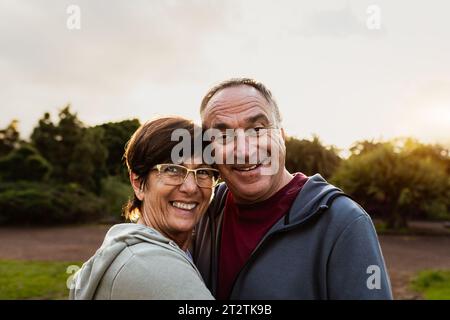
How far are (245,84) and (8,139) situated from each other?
3406 cm

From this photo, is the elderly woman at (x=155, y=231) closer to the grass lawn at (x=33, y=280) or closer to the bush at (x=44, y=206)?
the grass lawn at (x=33, y=280)

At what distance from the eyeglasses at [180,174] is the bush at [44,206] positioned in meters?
21.8

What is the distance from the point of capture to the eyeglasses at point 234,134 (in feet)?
8.16

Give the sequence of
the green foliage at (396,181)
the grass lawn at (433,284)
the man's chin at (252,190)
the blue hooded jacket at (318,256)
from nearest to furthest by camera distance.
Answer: the blue hooded jacket at (318,256) → the man's chin at (252,190) → the grass lawn at (433,284) → the green foliage at (396,181)

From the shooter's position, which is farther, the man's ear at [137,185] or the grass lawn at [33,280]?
the grass lawn at [33,280]

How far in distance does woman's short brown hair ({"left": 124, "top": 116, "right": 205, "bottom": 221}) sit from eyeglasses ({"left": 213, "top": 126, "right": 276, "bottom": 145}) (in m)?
0.20

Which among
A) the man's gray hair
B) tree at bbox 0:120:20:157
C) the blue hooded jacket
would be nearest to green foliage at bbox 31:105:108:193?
tree at bbox 0:120:20:157

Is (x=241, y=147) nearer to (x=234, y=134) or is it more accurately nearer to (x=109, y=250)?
(x=234, y=134)

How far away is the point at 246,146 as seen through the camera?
251 cm

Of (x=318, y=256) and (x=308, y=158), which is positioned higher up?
(x=308, y=158)

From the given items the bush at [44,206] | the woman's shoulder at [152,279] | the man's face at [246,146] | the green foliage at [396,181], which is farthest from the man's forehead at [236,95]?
the bush at [44,206]

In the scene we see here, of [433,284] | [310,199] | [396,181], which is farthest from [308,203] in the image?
[396,181]
